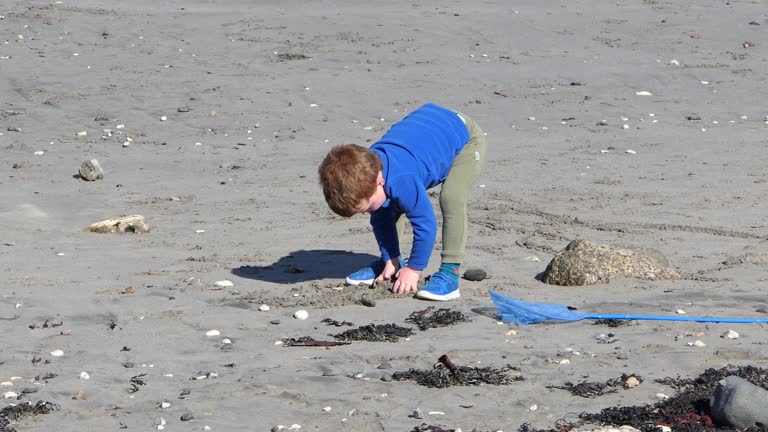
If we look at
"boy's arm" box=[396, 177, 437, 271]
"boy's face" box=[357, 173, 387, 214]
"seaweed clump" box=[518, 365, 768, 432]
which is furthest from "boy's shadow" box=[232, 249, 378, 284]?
"seaweed clump" box=[518, 365, 768, 432]

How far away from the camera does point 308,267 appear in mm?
6680

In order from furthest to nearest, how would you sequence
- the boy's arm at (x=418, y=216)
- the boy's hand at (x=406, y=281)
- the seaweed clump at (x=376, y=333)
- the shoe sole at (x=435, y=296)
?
the boy's hand at (x=406, y=281)
the shoe sole at (x=435, y=296)
the boy's arm at (x=418, y=216)
the seaweed clump at (x=376, y=333)

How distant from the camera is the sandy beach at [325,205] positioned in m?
4.61

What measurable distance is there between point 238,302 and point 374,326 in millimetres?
885

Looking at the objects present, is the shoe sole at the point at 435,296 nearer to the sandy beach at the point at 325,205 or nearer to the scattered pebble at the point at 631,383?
the sandy beach at the point at 325,205

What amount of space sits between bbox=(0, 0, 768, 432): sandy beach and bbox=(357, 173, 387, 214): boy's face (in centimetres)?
56

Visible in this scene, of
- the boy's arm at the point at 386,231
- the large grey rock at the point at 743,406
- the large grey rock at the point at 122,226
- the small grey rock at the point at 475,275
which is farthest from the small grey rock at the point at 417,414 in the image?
the large grey rock at the point at 122,226

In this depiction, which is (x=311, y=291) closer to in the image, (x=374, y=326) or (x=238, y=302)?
(x=238, y=302)

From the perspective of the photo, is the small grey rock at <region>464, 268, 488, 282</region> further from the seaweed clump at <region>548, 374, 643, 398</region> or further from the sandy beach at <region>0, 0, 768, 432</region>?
the seaweed clump at <region>548, 374, 643, 398</region>

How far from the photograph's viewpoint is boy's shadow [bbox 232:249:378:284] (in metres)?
6.44

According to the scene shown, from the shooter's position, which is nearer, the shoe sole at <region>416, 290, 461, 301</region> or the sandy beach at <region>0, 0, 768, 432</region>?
the sandy beach at <region>0, 0, 768, 432</region>

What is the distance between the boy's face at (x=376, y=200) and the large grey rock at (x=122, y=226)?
2.40 metres

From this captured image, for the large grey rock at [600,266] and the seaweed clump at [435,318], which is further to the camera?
the large grey rock at [600,266]

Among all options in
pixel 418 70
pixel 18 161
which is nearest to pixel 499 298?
pixel 18 161
